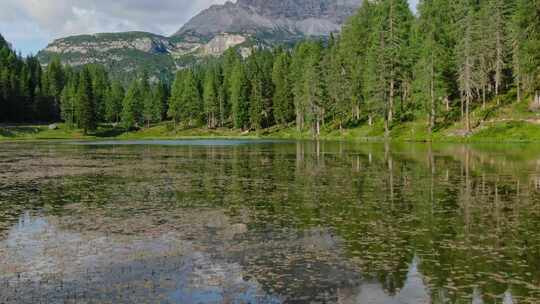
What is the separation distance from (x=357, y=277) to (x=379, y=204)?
12925 millimetres

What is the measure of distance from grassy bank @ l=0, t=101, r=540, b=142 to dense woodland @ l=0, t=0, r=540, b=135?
2.28 meters

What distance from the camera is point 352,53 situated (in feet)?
433

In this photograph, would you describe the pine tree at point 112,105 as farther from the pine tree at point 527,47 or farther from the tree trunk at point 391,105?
the pine tree at point 527,47

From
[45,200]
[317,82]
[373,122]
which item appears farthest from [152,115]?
[45,200]

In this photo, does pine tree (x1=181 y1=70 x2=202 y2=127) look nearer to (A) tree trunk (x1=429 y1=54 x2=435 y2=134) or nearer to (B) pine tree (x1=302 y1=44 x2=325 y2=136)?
(B) pine tree (x1=302 y1=44 x2=325 y2=136)

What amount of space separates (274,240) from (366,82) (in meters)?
98.0

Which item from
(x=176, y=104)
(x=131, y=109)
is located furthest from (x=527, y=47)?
(x=131, y=109)

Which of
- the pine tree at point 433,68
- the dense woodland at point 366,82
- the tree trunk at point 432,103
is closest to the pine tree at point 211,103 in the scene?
the dense woodland at point 366,82

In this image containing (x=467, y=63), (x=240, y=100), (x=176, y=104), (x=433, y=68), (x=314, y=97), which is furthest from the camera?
(x=176, y=104)

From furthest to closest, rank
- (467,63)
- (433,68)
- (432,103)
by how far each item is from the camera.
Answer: (433,68), (432,103), (467,63)

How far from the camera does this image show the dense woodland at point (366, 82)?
306ft

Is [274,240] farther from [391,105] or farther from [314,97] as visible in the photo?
[314,97]

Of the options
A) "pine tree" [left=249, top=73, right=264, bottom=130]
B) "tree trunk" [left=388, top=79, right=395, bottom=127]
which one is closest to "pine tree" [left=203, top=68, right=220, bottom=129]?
"pine tree" [left=249, top=73, right=264, bottom=130]

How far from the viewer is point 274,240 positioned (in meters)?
19.3
